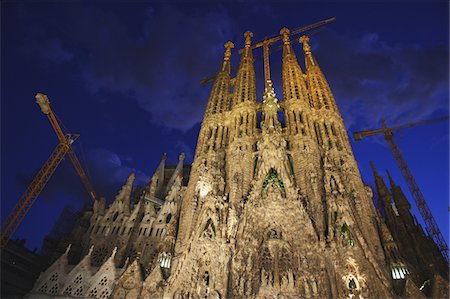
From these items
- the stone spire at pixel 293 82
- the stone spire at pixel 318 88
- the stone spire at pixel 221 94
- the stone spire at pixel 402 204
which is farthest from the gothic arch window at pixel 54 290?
the stone spire at pixel 402 204

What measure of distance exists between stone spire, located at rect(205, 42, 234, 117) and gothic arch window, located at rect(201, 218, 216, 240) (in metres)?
17.8

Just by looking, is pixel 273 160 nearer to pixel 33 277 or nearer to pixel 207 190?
pixel 207 190

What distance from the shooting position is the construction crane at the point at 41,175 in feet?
108

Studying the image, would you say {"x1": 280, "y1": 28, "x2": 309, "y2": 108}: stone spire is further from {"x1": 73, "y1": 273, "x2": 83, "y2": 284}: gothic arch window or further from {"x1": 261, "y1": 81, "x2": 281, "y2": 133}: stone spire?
{"x1": 73, "y1": 273, "x2": 83, "y2": 284}: gothic arch window

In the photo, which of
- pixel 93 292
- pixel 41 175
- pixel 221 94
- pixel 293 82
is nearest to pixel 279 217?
pixel 93 292

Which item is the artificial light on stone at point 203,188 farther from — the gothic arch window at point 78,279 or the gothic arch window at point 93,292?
the gothic arch window at point 78,279

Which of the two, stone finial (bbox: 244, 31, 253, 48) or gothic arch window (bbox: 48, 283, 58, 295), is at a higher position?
stone finial (bbox: 244, 31, 253, 48)

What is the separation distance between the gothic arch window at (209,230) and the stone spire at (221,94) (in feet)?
58.4

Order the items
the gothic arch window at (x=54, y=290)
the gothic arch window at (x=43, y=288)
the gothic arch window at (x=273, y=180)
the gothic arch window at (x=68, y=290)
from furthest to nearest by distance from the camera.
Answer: the gothic arch window at (x=273, y=180) → the gothic arch window at (x=43, y=288) → the gothic arch window at (x=54, y=290) → the gothic arch window at (x=68, y=290)

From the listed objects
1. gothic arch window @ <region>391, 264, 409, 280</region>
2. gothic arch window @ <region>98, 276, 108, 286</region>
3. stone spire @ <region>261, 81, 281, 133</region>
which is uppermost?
stone spire @ <region>261, 81, 281, 133</region>

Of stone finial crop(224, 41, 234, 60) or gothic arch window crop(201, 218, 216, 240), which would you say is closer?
gothic arch window crop(201, 218, 216, 240)

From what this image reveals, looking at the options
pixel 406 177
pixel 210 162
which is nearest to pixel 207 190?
pixel 210 162

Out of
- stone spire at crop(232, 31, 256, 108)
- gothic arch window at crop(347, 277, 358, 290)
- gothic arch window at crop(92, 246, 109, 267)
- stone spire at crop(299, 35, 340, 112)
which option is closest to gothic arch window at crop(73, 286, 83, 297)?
gothic arch window at crop(92, 246, 109, 267)

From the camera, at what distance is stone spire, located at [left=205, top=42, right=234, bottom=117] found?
40503mm
